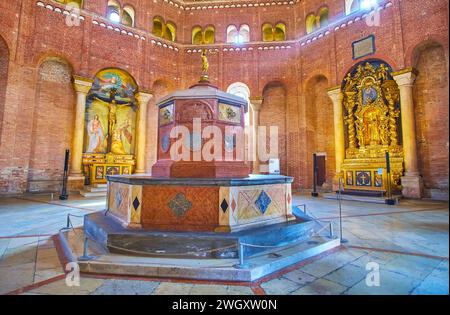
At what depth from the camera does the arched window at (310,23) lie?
14703mm

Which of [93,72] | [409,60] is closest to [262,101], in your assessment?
[409,60]

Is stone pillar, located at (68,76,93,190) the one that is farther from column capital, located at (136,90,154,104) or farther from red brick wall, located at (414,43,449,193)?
red brick wall, located at (414,43,449,193)

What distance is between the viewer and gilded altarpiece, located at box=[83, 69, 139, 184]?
12555 mm

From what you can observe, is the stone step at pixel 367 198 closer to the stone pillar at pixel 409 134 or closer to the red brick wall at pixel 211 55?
the stone pillar at pixel 409 134

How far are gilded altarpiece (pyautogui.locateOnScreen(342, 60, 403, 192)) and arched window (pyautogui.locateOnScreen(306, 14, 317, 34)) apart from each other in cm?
437

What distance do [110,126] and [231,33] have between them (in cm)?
1043

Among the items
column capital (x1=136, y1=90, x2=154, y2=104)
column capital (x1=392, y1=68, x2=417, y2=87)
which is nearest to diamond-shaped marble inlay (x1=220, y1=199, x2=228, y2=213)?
column capital (x1=392, y1=68, x2=417, y2=87)

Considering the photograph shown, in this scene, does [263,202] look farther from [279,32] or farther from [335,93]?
[279,32]

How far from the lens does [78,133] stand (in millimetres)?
11836

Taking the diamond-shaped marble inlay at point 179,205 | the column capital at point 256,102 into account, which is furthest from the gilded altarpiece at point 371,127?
the diamond-shaped marble inlay at point 179,205

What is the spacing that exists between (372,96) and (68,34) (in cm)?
1589

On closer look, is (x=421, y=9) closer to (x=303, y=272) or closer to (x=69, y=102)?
(x=303, y=272)

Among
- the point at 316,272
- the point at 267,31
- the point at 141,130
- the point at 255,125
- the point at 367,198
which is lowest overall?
the point at 316,272

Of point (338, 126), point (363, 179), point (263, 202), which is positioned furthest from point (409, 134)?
point (263, 202)
